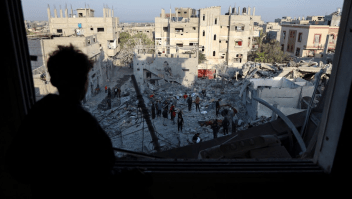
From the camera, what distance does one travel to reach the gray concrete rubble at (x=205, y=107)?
12133mm

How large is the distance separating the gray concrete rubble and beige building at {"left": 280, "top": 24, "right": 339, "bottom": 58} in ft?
36.2

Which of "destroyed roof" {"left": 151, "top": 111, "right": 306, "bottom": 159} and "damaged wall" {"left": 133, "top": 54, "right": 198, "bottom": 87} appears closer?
"destroyed roof" {"left": 151, "top": 111, "right": 306, "bottom": 159}

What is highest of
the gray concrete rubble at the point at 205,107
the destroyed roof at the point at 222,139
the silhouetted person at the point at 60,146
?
the silhouetted person at the point at 60,146

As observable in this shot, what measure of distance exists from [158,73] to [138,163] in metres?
22.8

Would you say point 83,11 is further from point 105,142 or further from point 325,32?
point 105,142

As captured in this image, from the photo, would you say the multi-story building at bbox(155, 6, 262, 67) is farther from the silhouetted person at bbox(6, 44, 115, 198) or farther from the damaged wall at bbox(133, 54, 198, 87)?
the silhouetted person at bbox(6, 44, 115, 198)

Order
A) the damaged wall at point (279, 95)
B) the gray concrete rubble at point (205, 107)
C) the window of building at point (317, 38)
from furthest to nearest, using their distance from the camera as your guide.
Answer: the window of building at point (317, 38), the damaged wall at point (279, 95), the gray concrete rubble at point (205, 107)

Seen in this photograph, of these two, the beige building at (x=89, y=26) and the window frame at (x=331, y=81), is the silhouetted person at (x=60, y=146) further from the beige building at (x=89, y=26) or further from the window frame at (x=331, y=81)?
the beige building at (x=89, y=26)

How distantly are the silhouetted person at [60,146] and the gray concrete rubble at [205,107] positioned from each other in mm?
8500

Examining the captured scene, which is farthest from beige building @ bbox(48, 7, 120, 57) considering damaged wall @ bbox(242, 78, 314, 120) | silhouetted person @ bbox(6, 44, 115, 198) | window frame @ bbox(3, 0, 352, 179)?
silhouetted person @ bbox(6, 44, 115, 198)

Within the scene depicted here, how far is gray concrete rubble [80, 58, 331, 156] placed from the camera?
1213cm

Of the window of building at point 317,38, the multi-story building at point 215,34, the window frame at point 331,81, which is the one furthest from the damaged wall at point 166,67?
the window frame at point 331,81

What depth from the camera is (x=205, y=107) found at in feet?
57.0

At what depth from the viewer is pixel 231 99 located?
61.6 ft
